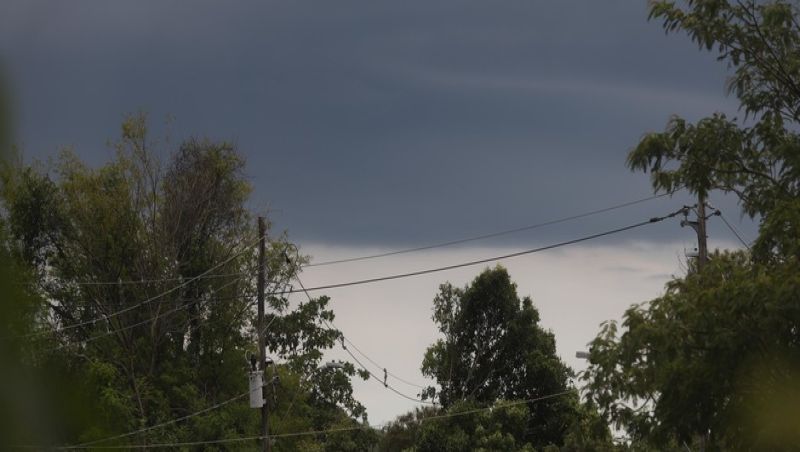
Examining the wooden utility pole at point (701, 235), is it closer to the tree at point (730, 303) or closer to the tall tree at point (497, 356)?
the tree at point (730, 303)

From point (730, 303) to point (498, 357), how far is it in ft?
104

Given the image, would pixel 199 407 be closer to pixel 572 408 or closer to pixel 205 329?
pixel 205 329

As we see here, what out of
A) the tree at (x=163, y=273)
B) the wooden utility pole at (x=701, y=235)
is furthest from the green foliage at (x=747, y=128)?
the tree at (x=163, y=273)

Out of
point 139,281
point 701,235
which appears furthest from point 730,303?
point 139,281

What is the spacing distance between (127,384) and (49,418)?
4109cm

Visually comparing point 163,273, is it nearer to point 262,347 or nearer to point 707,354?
point 262,347

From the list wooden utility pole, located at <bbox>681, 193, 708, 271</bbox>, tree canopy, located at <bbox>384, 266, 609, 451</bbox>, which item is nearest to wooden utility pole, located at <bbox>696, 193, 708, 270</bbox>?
wooden utility pole, located at <bbox>681, 193, 708, 271</bbox>

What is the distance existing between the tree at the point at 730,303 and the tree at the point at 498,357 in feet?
92.6

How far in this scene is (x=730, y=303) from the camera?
14.3 meters

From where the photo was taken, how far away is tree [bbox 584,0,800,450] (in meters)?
14.1

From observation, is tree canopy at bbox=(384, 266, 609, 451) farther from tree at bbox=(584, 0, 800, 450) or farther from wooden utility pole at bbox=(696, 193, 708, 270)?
tree at bbox=(584, 0, 800, 450)

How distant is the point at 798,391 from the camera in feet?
46.3

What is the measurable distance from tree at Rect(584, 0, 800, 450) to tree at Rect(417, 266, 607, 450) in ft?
92.6

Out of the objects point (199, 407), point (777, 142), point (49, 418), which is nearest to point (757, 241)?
point (777, 142)
